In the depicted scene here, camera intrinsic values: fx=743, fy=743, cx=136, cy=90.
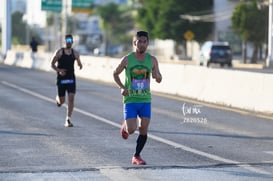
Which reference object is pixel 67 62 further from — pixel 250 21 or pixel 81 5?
pixel 250 21

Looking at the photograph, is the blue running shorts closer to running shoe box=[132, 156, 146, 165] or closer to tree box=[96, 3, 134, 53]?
running shoe box=[132, 156, 146, 165]

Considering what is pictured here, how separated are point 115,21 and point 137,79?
112 meters

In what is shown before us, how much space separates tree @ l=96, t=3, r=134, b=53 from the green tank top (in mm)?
108703

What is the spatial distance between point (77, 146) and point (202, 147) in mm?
2013

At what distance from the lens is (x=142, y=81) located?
9.96 m

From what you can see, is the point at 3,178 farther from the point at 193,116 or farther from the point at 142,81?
the point at 193,116

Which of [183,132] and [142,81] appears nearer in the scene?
[142,81]

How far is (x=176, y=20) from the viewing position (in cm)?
7200

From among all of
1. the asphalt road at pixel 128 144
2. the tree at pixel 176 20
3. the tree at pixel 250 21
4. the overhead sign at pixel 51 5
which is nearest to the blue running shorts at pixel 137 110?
the asphalt road at pixel 128 144

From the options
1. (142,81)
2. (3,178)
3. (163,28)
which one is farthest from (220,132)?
(163,28)

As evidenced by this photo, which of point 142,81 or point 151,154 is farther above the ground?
point 142,81

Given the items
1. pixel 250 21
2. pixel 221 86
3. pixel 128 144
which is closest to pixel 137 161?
pixel 128 144

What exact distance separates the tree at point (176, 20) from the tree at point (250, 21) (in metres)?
10.8

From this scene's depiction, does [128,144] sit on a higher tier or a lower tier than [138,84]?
Answer: lower
